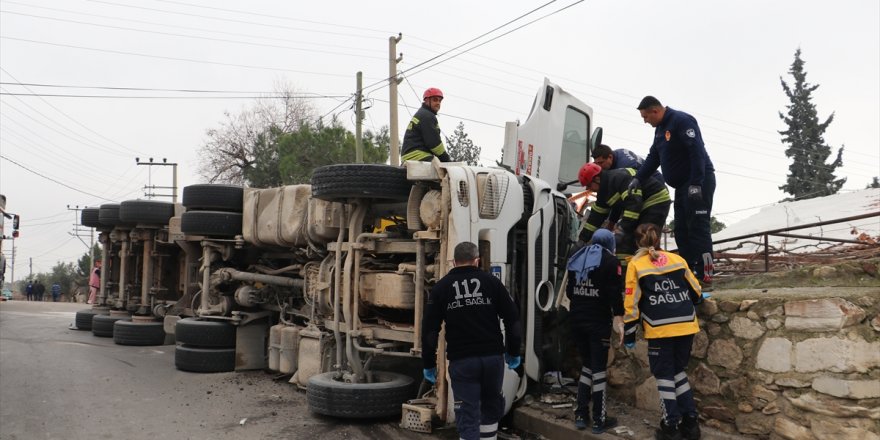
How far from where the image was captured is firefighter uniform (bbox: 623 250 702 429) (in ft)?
14.2

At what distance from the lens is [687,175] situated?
17.6 feet

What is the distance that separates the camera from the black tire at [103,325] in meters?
12.1

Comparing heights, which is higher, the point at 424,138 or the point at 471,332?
the point at 424,138

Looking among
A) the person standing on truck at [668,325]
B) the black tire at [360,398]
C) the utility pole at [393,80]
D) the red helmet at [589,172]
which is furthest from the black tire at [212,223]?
the utility pole at [393,80]

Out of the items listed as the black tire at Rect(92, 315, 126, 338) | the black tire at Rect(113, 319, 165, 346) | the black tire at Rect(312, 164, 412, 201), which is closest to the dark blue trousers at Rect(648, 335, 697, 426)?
the black tire at Rect(312, 164, 412, 201)

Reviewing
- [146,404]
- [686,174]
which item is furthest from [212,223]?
[686,174]

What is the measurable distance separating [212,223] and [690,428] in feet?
21.1

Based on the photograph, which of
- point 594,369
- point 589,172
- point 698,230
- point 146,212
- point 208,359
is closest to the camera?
point 594,369

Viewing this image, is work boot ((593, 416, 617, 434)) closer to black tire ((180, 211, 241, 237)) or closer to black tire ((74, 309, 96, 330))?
black tire ((180, 211, 241, 237))

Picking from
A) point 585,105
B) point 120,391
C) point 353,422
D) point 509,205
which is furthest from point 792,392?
point 120,391

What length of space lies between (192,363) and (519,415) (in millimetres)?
4846

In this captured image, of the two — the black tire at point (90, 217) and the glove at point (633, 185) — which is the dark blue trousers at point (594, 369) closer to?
the glove at point (633, 185)

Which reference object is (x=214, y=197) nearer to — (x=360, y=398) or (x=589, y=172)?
(x=360, y=398)

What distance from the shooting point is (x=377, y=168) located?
5867 mm
